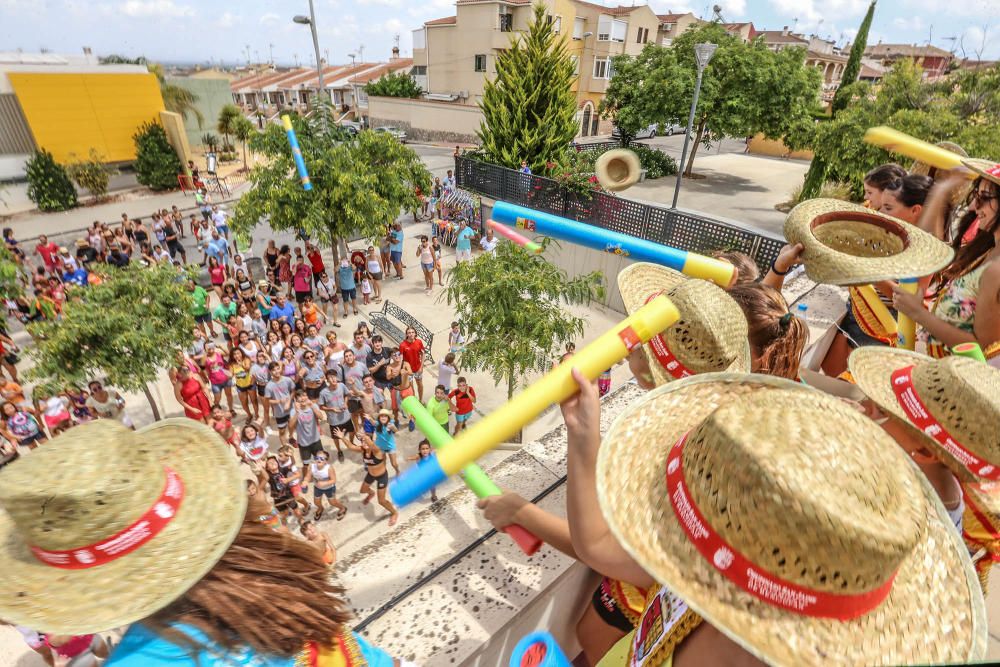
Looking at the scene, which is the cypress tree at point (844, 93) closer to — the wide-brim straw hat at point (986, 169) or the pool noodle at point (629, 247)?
the wide-brim straw hat at point (986, 169)

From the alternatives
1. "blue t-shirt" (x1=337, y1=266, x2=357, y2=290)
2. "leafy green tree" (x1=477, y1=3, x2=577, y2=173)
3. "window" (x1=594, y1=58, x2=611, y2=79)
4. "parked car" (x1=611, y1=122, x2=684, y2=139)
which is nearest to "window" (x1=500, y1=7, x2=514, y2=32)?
"window" (x1=594, y1=58, x2=611, y2=79)

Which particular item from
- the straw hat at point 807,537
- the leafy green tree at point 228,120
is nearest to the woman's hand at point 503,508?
the straw hat at point 807,537

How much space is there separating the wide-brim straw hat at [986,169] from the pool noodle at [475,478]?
3.57m

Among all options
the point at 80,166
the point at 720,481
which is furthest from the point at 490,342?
the point at 80,166

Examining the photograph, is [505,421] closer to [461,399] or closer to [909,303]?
[909,303]

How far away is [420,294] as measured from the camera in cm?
1387

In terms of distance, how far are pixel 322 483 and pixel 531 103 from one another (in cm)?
1730

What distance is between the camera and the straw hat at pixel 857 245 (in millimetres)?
2756

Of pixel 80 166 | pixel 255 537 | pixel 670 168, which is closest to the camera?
pixel 255 537

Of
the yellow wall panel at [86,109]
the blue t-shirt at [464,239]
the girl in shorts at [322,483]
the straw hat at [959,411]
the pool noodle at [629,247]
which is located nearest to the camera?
the straw hat at [959,411]

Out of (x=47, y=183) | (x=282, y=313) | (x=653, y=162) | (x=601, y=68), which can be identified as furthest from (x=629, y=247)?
(x=601, y=68)

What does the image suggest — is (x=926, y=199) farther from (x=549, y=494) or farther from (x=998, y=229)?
(x=549, y=494)

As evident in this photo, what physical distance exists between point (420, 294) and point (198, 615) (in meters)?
12.6

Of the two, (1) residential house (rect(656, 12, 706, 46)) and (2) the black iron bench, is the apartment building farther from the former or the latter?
(2) the black iron bench
